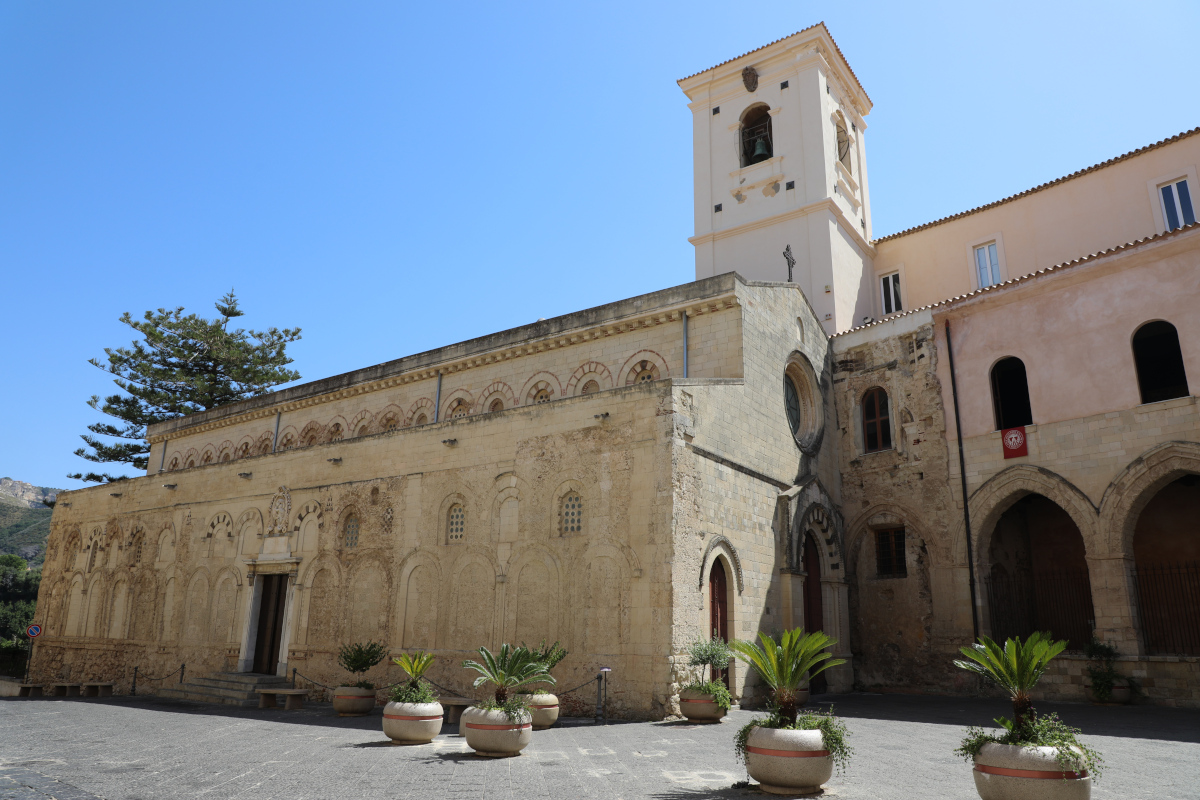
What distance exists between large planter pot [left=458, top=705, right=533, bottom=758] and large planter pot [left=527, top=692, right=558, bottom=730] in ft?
7.61

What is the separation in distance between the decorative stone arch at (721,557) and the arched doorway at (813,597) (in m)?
3.18

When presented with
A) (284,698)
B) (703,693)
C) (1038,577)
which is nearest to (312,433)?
(284,698)

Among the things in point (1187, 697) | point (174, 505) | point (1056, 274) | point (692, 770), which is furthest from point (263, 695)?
point (1056, 274)

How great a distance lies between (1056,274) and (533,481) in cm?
1196

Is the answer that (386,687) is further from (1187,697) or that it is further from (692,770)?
(1187,697)

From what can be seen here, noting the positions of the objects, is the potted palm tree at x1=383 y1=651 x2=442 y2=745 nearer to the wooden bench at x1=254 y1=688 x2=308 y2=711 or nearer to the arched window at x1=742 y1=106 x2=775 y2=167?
the wooden bench at x1=254 y1=688 x2=308 y2=711

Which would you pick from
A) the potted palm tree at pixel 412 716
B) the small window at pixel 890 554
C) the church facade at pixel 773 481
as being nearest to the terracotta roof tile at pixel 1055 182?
the church facade at pixel 773 481

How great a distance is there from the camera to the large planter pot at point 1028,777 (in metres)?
6.33

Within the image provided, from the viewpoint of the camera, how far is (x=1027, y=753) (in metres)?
6.49

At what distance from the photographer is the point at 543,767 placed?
352 inches

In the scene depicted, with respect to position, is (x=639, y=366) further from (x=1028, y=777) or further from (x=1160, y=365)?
(x=1028, y=777)

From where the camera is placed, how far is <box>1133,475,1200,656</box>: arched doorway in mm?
17422

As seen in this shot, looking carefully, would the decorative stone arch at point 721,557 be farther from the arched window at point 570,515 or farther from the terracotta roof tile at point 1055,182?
the terracotta roof tile at point 1055,182

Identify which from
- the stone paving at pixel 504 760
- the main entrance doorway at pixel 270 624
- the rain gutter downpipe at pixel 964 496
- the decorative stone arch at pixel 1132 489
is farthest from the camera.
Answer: the main entrance doorway at pixel 270 624
